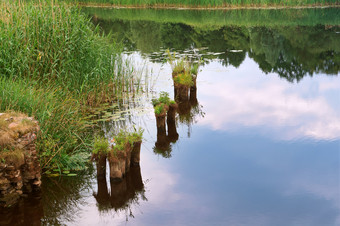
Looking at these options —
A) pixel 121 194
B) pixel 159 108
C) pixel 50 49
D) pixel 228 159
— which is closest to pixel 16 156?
pixel 121 194

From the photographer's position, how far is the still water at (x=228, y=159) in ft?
23.7

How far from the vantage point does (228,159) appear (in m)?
9.62

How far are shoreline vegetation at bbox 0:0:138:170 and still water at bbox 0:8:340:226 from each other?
0.78 m

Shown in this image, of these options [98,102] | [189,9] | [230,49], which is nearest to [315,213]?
[98,102]

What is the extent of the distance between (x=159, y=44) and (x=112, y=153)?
714 inches

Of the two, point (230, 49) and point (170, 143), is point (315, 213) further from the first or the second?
point (230, 49)

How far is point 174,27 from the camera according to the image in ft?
104

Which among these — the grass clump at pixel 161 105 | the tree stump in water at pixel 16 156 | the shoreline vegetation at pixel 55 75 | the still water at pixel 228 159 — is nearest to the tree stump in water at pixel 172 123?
the still water at pixel 228 159

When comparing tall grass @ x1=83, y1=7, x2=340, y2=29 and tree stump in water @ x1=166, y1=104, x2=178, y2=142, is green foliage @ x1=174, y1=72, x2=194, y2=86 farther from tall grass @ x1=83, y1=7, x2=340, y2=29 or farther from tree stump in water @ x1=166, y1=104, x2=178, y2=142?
tall grass @ x1=83, y1=7, x2=340, y2=29

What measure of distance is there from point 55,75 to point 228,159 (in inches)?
201

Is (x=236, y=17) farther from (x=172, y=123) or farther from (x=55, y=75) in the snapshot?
(x=55, y=75)

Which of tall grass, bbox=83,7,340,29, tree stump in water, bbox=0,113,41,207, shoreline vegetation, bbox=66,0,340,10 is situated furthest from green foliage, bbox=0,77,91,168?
shoreline vegetation, bbox=66,0,340,10

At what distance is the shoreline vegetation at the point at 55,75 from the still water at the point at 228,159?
2.56 ft

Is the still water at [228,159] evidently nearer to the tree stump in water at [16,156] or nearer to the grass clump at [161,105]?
the tree stump in water at [16,156]
